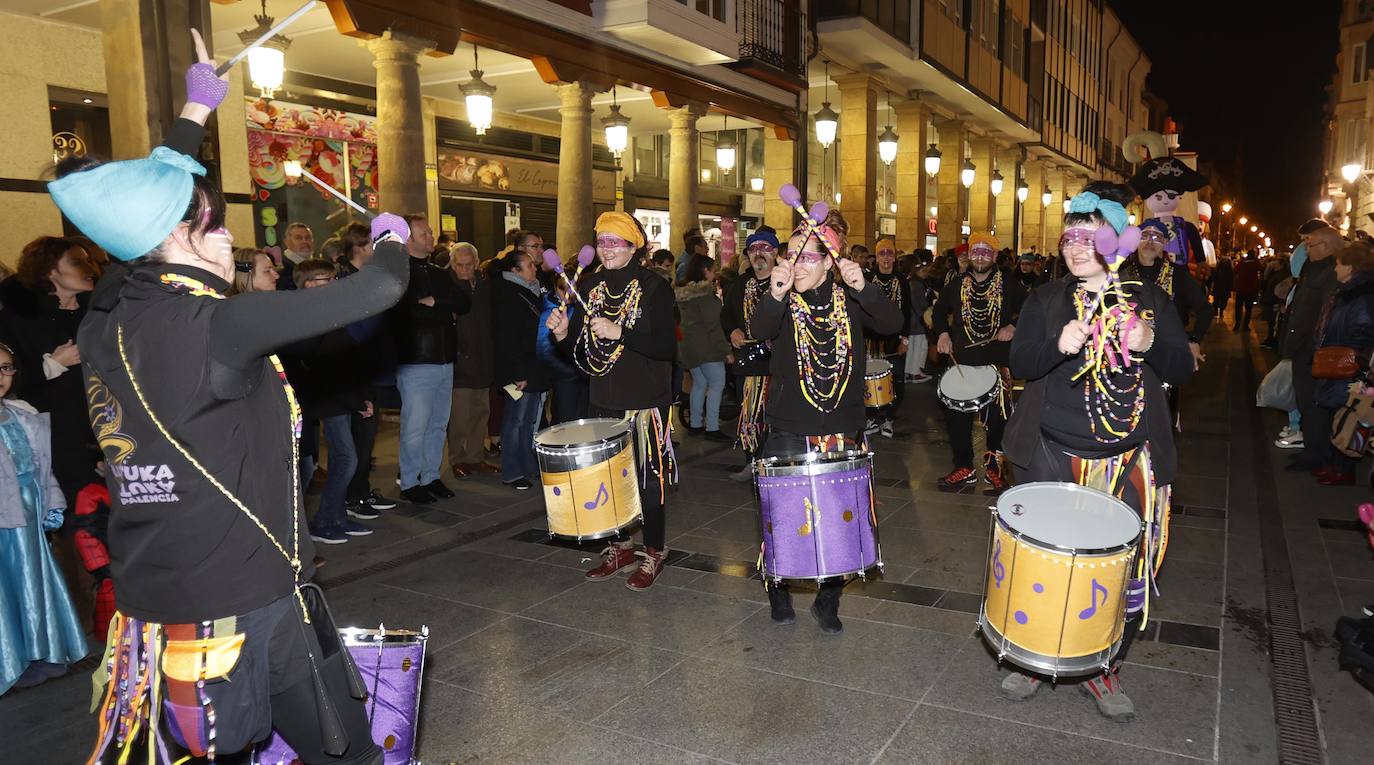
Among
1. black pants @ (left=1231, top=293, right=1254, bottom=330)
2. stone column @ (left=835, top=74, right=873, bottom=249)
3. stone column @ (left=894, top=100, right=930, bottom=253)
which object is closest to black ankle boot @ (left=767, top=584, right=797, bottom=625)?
stone column @ (left=835, top=74, right=873, bottom=249)

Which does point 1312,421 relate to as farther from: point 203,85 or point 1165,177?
point 203,85

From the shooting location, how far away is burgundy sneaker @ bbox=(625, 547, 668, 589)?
5336mm

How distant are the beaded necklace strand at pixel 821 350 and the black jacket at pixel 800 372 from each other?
1.0 inches

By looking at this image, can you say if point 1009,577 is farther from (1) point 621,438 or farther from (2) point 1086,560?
(1) point 621,438

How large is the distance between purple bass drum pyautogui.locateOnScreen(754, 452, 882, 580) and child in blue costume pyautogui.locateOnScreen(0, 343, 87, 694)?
11.1ft

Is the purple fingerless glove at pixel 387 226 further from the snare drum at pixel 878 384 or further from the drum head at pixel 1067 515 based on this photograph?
the snare drum at pixel 878 384

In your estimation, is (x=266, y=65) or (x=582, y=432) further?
(x=266, y=65)

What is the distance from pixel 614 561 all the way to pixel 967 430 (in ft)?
12.0

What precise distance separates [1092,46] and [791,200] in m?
47.7

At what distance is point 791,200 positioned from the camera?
13.6 feet

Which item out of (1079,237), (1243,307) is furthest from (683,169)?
(1243,307)

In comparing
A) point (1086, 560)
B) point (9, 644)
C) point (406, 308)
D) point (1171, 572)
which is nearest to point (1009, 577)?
point (1086, 560)

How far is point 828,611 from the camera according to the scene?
4676 mm

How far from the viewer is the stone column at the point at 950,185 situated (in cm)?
2347
